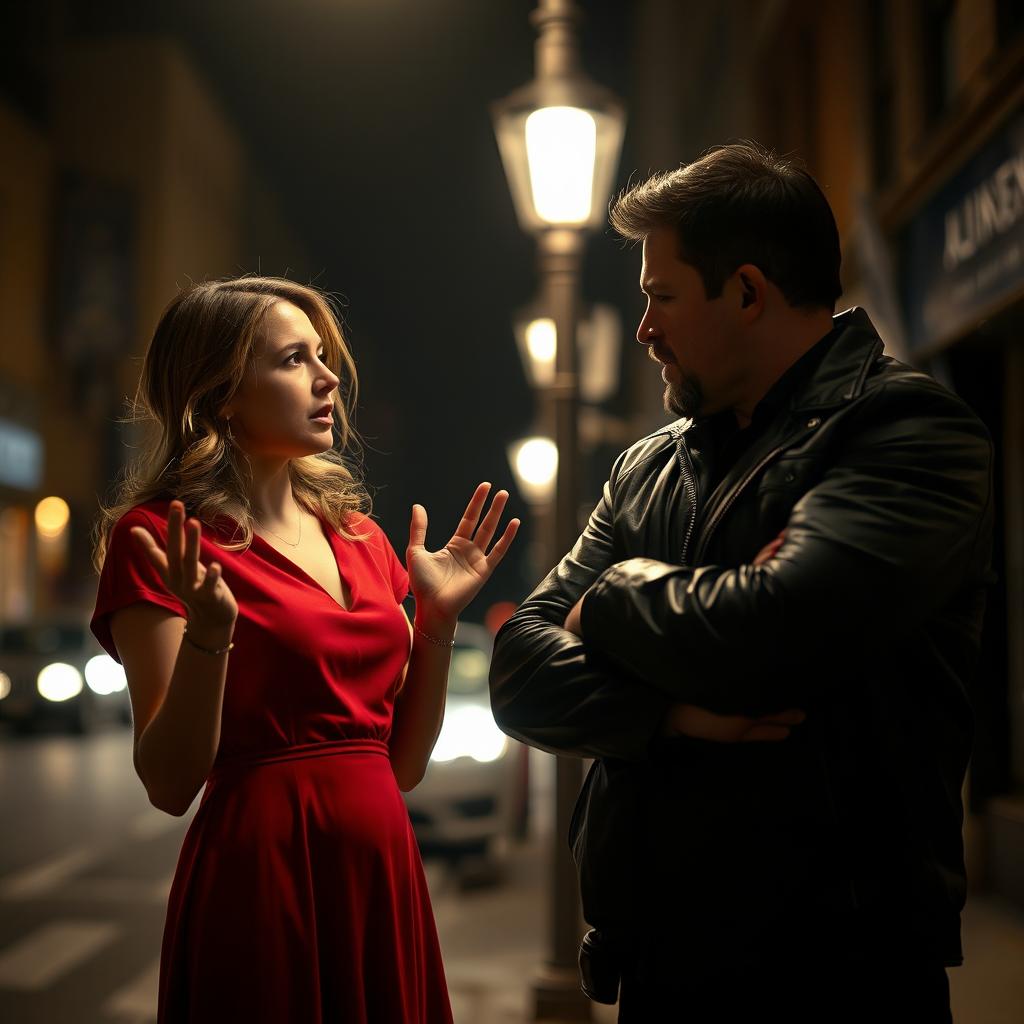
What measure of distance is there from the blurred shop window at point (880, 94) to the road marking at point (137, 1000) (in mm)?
7806

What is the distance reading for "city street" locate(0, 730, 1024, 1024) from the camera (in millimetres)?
5883

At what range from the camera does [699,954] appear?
210cm

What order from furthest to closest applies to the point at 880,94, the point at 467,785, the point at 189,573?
the point at 880,94 < the point at 467,785 < the point at 189,573

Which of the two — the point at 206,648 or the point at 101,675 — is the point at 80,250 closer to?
the point at 101,675

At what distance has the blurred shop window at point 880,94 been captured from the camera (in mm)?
10289

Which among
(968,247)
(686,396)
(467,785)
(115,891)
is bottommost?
(115,891)

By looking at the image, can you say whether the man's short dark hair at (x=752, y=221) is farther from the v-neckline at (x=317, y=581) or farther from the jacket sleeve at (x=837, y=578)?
the v-neckline at (x=317, y=581)

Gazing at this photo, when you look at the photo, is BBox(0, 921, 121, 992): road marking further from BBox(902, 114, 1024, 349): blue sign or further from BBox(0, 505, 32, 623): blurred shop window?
BBox(0, 505, 32, 623): blurred shop window

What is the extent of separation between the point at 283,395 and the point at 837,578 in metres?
1.35

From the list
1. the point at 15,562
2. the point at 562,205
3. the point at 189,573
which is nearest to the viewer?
the point at 189,573

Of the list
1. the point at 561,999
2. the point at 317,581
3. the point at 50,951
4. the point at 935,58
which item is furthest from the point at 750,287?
the point at 935,58

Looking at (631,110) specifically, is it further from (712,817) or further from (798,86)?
(712,817)

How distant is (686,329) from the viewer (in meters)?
2.31

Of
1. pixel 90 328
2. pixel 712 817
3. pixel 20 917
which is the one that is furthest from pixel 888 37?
pixel 90 328
